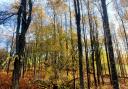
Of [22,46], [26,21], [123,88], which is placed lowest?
[123,88]

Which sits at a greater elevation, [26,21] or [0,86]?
[26,21]

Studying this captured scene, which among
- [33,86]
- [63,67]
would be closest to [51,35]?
[63,67]

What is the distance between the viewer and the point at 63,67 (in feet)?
80.8

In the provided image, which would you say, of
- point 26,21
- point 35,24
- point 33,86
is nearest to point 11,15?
point 26,21

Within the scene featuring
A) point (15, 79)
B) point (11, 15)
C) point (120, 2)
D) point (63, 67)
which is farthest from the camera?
point (120, 2)

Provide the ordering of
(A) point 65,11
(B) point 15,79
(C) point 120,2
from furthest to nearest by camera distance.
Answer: (A) point 65,11 → (C) point 120,2 → (B) point 15,79

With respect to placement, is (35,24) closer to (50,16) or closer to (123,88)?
(50,16)

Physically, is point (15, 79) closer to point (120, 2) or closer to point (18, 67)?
point (18, 67)

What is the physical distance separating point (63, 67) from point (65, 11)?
939cm

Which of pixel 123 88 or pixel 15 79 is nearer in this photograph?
pixel 15 79

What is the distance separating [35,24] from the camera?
32.5 metres

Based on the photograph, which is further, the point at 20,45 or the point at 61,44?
the point at 61,44

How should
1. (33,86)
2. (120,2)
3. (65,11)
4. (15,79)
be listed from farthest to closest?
1. (65,11)
2. (120,2)
3. (33,86)
4. (15,79)

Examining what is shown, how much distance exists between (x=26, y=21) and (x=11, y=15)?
0.78 meters
